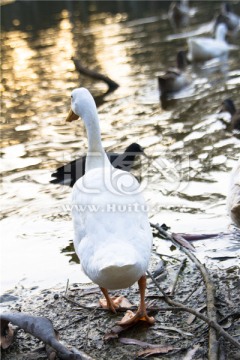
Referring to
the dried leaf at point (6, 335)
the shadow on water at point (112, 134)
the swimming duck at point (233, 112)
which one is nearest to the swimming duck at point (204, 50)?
the shadow on water at point (112, 134)

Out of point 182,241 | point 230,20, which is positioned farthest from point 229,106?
point 230,20

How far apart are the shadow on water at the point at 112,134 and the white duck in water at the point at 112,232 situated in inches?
40.1

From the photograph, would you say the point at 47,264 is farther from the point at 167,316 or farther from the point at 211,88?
the point at 211,88

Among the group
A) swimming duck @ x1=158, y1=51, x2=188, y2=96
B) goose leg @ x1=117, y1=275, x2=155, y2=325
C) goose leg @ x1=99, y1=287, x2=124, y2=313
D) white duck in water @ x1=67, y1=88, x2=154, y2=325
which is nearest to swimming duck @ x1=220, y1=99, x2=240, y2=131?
swimming duck @ x1=158, y1=51, x2=188, y2=96

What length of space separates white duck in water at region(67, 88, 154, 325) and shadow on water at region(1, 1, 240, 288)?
1.02m

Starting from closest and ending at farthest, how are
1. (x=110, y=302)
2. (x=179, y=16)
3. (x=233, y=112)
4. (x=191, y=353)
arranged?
1. (x=191, y=353)
2. (x=110, y=302)
3. (x=233, y=112)
4. (x=179, y=16)

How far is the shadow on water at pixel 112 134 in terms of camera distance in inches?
235

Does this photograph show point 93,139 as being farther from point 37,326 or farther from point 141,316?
point 37,326

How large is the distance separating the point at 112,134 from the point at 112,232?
566cm

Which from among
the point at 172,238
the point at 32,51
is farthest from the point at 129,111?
the point at 32,51

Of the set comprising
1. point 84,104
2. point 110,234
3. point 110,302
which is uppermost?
point 84,104

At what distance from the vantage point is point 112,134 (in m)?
9.40

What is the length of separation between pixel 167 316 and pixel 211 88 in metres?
8.05

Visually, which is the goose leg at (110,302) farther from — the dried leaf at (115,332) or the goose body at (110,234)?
the goose body at (110,234)
